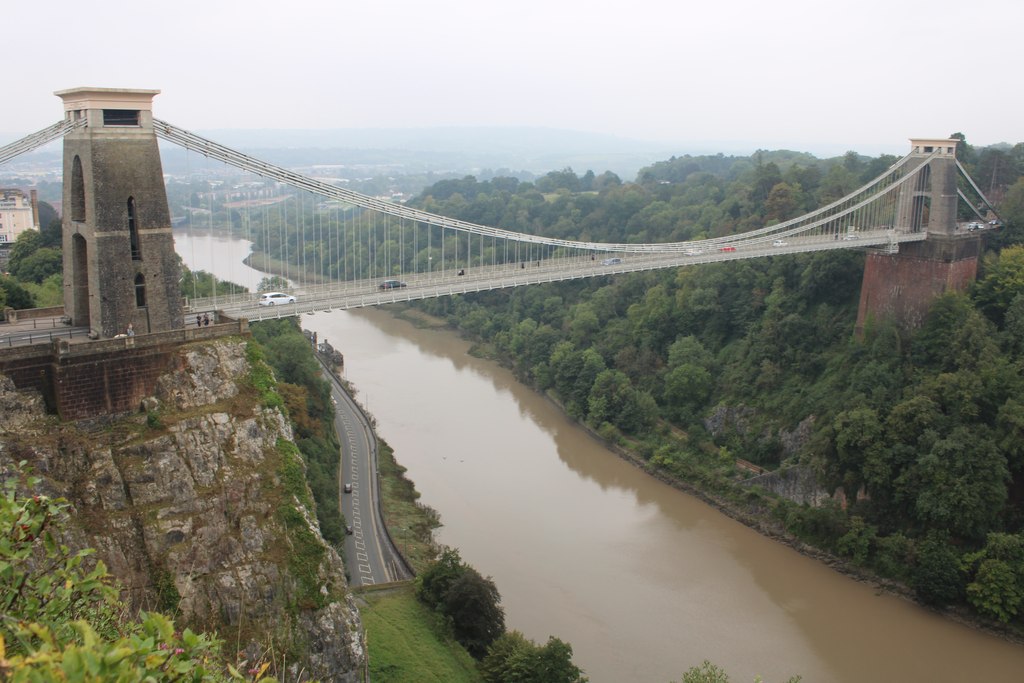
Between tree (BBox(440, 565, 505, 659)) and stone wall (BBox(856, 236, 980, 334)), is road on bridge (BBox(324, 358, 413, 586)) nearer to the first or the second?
tree (BBox(440, 565, 505, 659))

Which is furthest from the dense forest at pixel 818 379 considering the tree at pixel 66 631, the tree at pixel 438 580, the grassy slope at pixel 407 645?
the tree at pixel 66 631

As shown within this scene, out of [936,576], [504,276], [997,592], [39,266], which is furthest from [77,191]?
[997,592]

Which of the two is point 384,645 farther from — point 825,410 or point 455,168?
point 455,168

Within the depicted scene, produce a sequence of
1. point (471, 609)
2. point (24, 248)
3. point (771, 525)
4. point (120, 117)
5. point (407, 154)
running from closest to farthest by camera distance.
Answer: point (120, 117) < point (471, 609) < point (771, 525) < point (24, 248) < point (407, 154)

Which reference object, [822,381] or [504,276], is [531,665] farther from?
[822,381]

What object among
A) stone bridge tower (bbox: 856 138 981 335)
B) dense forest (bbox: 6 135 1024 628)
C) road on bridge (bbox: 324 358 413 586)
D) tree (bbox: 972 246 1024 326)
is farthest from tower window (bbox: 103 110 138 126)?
tree (bbox: 972 246 1024 326)

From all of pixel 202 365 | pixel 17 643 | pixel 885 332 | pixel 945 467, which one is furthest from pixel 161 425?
pixel 885 332

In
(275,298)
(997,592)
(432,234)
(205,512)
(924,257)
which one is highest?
(924,257)

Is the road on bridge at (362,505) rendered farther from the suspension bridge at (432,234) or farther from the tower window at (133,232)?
the tower window at (133,232)
